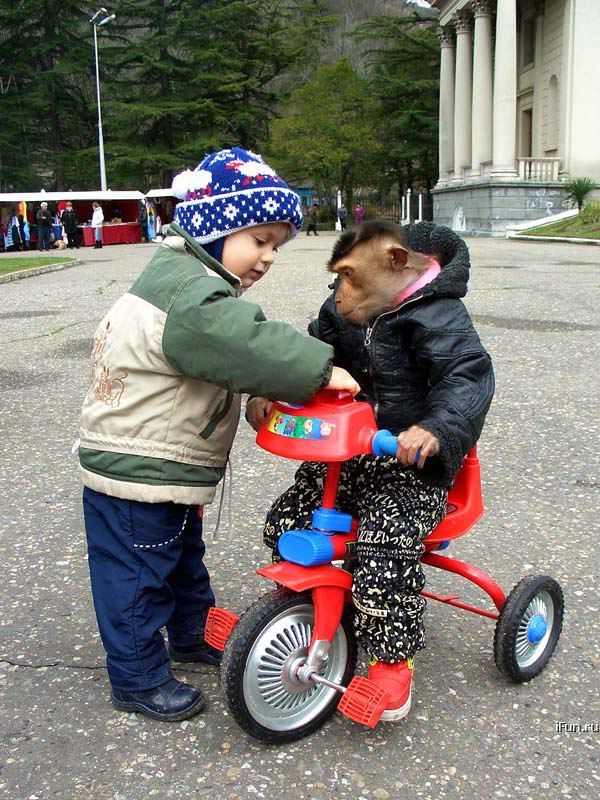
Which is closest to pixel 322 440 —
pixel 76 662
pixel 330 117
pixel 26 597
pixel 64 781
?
pixel 64 781

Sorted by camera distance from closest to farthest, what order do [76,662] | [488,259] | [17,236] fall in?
1. [76,662]
2. [488,259]
3. [17,236]

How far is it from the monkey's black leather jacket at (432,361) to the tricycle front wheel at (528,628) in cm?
58

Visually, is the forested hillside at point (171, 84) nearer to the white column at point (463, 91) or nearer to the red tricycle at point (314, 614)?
the white column at point (463, 91)

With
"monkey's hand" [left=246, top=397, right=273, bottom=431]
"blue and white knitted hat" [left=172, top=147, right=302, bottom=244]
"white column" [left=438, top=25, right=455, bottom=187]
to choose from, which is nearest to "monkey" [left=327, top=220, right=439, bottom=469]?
"blue and white knitted hat" [left=172, top=147, right=302, bottom=244]

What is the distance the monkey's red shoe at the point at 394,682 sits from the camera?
209cm

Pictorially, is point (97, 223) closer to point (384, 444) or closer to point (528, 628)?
point (528, 628)

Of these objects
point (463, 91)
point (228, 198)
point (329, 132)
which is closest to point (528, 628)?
point (228, 198)

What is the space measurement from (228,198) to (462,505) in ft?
3.40

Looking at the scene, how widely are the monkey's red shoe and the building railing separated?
31.7 metres

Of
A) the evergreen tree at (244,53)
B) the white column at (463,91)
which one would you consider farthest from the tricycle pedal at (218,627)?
the evergreen tree at (244,53)

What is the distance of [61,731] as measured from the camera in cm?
222

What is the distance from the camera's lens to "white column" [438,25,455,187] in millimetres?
40531

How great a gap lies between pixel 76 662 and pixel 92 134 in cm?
5511

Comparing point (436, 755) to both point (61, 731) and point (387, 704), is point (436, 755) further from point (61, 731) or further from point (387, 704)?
point (61, 731)
